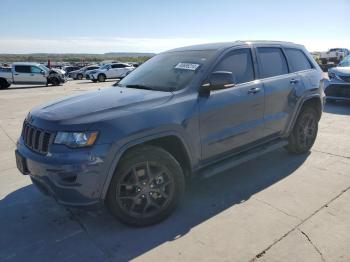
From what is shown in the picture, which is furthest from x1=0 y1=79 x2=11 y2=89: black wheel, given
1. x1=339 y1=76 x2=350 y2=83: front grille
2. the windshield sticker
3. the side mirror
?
the side mirror

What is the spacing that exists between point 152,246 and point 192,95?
1.56 meters

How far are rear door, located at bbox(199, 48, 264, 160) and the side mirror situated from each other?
0.35 ft

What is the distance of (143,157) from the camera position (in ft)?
10.3

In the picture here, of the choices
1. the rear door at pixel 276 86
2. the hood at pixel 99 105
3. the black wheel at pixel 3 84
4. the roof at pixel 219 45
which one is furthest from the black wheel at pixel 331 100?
the black wheel at pixel 3 84

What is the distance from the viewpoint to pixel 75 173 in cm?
282

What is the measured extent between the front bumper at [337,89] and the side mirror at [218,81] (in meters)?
7.30

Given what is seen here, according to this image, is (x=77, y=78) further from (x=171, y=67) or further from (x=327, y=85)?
(x=171, y=67)

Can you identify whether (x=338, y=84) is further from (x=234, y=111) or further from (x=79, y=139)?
(x=79, y=139)

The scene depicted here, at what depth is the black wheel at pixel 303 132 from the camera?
201 inches

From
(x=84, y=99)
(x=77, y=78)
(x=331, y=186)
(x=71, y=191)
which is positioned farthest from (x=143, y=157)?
(x=77, y=78)

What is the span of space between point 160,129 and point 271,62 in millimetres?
2269

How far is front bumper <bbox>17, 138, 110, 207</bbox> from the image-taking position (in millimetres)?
2820

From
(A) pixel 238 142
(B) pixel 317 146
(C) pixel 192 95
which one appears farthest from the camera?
(B) pixel 317 146

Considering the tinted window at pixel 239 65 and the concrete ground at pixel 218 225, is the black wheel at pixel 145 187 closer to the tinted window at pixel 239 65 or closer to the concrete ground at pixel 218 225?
the concrete ground at pixel 218 225
